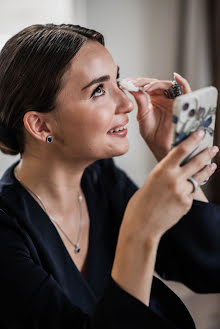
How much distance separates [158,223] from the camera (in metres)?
0.80

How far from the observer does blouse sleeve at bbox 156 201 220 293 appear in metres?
1.13

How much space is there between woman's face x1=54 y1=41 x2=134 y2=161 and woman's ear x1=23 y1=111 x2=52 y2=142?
0.13 feet

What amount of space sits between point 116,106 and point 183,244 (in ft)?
1.32

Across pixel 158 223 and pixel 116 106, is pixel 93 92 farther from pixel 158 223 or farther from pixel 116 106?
pixel 158 223

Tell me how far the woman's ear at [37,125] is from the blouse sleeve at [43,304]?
23 cm

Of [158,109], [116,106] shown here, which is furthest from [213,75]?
[116,106]

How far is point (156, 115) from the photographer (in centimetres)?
123

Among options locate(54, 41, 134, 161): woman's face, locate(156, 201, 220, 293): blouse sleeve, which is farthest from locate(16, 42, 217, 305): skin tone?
locate(156, 201, 220, 293): blouse sleeve

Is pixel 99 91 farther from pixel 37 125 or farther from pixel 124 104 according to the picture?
pixel 37 125

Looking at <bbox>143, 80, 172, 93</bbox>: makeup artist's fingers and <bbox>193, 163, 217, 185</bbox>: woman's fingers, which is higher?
<bbox>143, 80, 172, 93</bbox>: makeup artist's fingers

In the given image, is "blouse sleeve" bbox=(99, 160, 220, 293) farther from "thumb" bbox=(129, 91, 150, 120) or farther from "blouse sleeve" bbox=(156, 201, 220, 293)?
"thumb" bbox=(129, 91, 150, 120)

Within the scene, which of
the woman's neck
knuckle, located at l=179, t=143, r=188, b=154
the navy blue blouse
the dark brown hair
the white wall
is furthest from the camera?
the white wall

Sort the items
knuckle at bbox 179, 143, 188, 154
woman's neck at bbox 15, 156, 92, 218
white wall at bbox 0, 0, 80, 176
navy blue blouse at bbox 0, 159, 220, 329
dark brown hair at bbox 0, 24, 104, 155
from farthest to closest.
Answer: white wall at bbox 0, 0, 80, 176, woman's neck at bbox 15, 156, 92, 218, dark brown hair at bbox 0, 24, 104, 155, navy blue blouse at bbox 0, 159, 220, 329, knuckle at bbox 179, 143, 188, 154

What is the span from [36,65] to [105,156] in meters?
0.28
